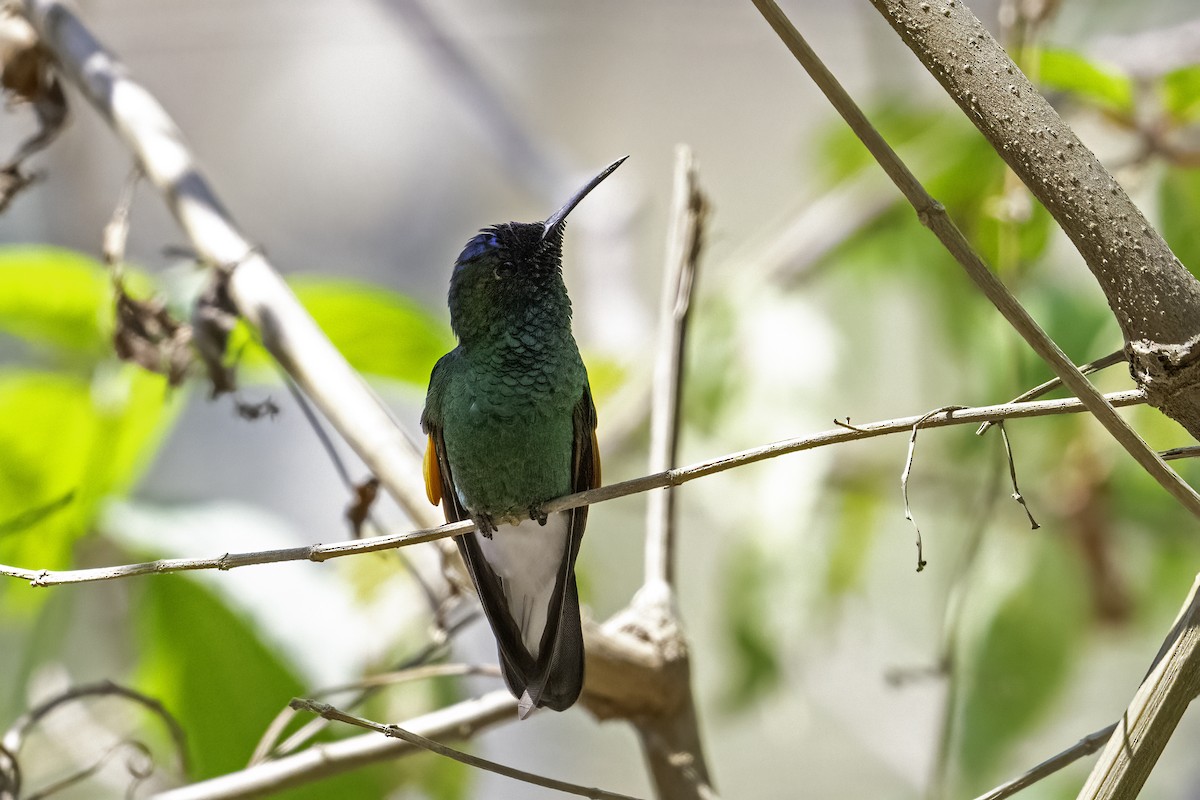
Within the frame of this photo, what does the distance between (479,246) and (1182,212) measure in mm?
1419

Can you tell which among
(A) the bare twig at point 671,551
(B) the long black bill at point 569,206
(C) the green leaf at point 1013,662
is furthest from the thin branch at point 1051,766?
(C) the green leaf at point 1013,662

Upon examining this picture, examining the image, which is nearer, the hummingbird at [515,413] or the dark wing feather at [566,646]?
the dark wing feather at [566,646]

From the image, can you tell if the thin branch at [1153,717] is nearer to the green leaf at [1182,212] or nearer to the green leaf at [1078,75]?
the green leaf at [1182,212]

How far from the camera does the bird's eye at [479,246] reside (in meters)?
2.13

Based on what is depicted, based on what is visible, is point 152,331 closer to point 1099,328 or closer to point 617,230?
point 1099,328

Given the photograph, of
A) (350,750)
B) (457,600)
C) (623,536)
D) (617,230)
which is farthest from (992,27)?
Answer: (350,750)

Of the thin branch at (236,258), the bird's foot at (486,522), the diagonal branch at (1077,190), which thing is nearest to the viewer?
the diagonal branch at (1077,190)

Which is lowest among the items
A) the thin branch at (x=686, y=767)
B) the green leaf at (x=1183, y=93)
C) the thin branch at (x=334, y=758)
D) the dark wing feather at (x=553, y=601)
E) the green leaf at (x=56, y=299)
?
the thin branch at (x=686, y=767)

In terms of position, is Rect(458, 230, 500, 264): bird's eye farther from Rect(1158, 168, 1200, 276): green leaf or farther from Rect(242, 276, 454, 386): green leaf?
Rect(1158, 168, 1200, 276): green leaf

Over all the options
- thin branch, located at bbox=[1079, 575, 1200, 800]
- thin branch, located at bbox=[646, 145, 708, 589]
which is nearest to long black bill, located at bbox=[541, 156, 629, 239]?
thin branch, located at bbox=[646, 145, 708, 589]

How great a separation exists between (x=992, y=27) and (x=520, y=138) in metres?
2.04

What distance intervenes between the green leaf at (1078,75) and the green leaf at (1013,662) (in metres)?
1.03

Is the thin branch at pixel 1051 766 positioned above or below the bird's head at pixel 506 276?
below

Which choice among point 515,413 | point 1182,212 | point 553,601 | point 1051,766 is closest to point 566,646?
point 553,601
